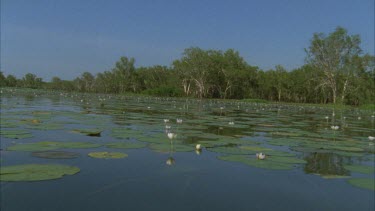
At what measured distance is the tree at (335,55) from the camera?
137ft

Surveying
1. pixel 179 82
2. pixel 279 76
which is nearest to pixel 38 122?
pixel 279 76

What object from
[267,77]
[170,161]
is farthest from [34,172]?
[267,77]

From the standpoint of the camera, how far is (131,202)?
2.97m

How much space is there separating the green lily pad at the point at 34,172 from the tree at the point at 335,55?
4196 cm

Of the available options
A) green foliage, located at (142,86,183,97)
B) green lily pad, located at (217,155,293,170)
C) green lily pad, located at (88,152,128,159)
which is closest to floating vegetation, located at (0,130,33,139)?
green lily pad, located at (88,152,128,159)

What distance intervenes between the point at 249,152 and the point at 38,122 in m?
4.96

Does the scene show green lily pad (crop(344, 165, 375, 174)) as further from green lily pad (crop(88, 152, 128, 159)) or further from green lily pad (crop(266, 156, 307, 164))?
green lily pad (crop(88, 152, 128, 159))

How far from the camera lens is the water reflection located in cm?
446

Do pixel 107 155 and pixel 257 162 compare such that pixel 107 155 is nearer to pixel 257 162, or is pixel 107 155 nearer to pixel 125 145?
pixel 125 145

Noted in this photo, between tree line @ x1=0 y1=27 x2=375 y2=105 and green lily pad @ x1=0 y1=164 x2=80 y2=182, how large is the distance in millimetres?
40955

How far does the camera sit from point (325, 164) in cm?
494

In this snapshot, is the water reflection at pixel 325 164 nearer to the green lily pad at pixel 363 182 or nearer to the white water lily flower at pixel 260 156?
the green lily pad at pixel 363 182

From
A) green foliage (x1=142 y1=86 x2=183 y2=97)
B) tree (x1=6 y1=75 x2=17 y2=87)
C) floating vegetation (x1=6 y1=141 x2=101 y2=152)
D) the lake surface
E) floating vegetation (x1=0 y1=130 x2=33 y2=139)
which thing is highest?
tree (x1=6 y1=75 x2=17 y2=87)

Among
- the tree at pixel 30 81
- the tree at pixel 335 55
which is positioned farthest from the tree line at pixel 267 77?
the tree at pixel 30 81
